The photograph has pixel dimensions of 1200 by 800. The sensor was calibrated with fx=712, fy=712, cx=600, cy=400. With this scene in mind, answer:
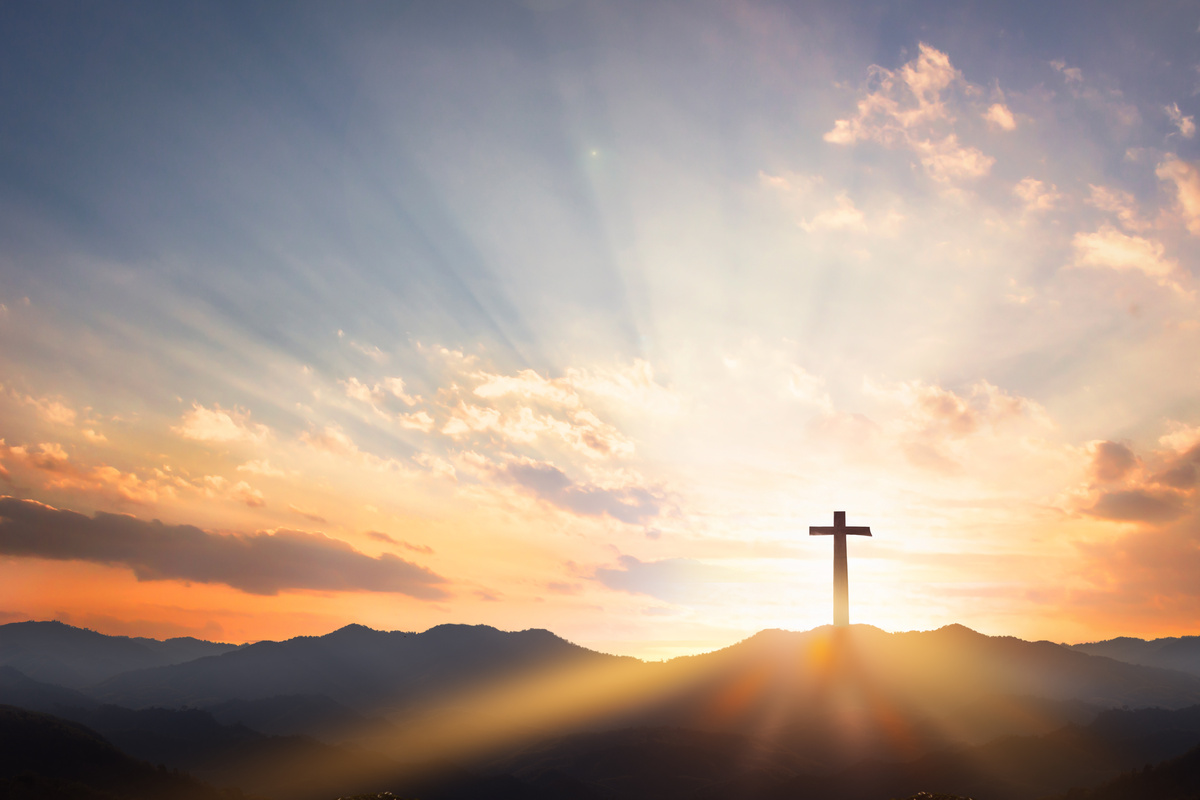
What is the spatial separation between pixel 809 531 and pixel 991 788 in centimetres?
8384

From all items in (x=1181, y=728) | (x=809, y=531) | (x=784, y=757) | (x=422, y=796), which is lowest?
(x=422, y=796)

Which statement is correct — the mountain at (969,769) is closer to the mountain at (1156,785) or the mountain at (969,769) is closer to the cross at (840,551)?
the mountain at (1156,785)

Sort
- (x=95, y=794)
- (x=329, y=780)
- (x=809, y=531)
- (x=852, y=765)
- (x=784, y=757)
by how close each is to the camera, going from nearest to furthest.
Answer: (x=95, y=794)
(x=809, y=531)
(x=852, y=765)
(x=784, y=757)
(x=329, y=780)

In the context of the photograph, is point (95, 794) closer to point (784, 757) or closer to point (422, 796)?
point (422, 796)

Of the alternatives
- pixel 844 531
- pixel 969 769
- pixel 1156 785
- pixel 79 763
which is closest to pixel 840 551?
pixel 844 531

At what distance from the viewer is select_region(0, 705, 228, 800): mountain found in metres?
119

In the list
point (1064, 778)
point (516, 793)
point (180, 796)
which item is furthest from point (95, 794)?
point (1064, 778)

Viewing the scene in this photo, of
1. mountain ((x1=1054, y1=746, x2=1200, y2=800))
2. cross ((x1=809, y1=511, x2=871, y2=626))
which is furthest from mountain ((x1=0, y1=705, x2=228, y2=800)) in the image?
mountain ((x1=1054, y1=746, x2=1200, y2=800))

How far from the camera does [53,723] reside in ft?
461

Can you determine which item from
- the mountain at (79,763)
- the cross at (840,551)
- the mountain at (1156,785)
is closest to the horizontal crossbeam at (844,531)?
the cross at (840,551)

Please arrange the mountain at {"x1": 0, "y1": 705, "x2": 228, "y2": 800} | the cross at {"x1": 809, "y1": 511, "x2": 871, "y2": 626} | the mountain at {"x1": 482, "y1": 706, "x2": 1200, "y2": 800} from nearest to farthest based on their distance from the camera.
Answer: the cross at {"x1": 809, "y1": 511, "x2": 871, "y2": 626}, the mountain at {"x1": 0, "y1": 705, "x2": 228, "y2": 800}, the mountain at {"x1": 482, "y1": 706, "x2": 1200, "y2": 800}

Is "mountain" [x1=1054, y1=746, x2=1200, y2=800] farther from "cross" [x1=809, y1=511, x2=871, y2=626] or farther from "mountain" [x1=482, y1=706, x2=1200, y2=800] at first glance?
"mountain" [x1=482, y1=706, x2=1200, y2=800]

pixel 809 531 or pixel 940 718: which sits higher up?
pixel 809 531

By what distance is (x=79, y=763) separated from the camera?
12838cm
